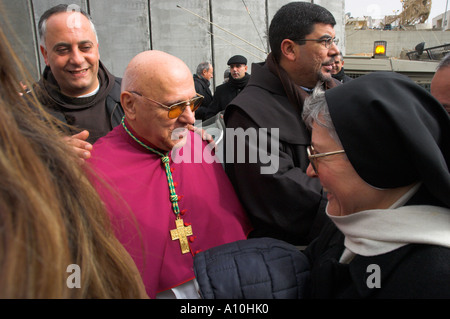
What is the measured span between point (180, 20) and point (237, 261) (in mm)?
9627

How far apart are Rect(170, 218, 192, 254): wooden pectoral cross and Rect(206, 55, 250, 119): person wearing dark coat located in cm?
468


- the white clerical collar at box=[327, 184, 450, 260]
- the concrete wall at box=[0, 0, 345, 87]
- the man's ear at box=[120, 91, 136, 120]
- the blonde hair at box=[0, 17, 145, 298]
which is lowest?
the white clerical collar at box=[327, 184, 450, 260]

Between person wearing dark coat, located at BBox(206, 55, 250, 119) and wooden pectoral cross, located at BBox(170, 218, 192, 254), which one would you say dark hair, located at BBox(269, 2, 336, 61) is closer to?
wooden pectoral cross, located at BBox(170, 218, 192, 254)

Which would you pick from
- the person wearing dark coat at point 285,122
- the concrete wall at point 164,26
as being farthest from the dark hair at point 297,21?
the concrete wall at point 164,26

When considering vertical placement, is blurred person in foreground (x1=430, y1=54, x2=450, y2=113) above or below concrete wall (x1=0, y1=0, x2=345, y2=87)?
below

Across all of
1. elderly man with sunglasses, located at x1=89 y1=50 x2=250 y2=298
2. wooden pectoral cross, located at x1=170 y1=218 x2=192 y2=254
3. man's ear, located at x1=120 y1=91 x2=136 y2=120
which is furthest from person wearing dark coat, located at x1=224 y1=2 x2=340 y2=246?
man's ear, located at x1=120 y1=91 x2=136 y2=120

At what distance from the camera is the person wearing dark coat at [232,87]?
6.63 metres

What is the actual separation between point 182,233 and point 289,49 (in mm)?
1508

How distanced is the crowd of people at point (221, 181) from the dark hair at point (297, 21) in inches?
0.4

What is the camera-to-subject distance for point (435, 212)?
1.19 metres

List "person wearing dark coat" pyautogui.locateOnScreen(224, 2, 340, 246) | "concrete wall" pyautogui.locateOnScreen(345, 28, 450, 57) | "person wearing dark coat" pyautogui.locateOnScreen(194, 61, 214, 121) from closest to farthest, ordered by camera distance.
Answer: "person wearing dark coat" pyautogui.locateOnScreen(224, 2, 340, 246)
"person wearing dark coat" pyautogui.locateOnScreen(194, 61, 214, 121)
"concrete wall" pyautogui.locateOnScreen(345, 28, 450, 57)

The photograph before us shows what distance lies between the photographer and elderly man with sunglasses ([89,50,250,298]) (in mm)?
1982

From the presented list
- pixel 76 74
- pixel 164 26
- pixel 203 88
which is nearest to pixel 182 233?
pixel 76 74

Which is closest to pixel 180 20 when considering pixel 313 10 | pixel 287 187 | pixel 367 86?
pixel 313 10
